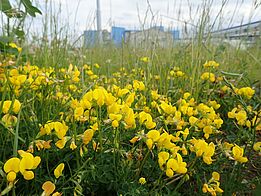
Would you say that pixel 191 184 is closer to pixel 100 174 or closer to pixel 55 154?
pixel 100 174

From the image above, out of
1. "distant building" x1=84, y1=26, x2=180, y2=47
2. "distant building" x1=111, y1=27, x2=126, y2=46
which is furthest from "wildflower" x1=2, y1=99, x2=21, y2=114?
"distant building" x1=111, y1=27, x2=126, y2=46

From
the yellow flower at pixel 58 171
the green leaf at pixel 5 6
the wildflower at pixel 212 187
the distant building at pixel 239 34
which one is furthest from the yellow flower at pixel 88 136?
the distant building at pixel 239 34

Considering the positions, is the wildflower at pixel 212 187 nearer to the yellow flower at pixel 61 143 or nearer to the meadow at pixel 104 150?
the meadow at pixel 104 150

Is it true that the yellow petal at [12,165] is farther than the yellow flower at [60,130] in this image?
No

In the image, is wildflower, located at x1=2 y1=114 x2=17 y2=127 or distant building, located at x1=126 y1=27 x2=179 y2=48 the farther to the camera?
distant building, located at x1=126 y1=27 x2=179 y2=48

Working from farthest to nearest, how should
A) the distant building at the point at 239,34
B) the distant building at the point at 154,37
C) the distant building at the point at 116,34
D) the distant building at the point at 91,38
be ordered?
the distant building at the point at 116,34 < the distant building at the point at 91,38 < the distant building at the point at 239,34 < the distant building at the point at 154,37

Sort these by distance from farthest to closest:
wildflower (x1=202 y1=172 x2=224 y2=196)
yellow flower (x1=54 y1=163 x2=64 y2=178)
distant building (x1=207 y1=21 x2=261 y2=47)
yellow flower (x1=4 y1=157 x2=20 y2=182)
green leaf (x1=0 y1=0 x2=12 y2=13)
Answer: distant building (x1=207 y1=21 x2=261 y2=47)
green leaf (x1=0 y1=0 x2=12 y2=13)
wildflower (x1=202 y1=172 x2=224 y2=196)
yellow flower (x1=54 y1=163 x2=64 y2=178)
yellow flower (x1=4 y1=157 x2=20 y2=182)

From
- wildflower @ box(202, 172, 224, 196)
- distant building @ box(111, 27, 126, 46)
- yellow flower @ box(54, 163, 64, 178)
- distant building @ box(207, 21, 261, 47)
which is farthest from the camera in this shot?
distant building @ box(111, 27, 126, 46)

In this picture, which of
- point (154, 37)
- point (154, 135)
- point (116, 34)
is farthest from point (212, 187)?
point (116, 34)

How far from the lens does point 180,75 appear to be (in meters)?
1.97

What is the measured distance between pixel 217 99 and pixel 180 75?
1.17 ft

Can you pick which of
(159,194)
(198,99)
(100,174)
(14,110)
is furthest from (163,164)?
(198,99)

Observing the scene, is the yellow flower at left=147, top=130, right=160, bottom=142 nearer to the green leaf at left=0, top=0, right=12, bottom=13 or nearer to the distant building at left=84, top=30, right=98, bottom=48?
the green leaf at left=0, top=0, right=12, bottom=13

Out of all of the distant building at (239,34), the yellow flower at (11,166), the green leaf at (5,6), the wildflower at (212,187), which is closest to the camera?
the yellow flower at (11,166)
